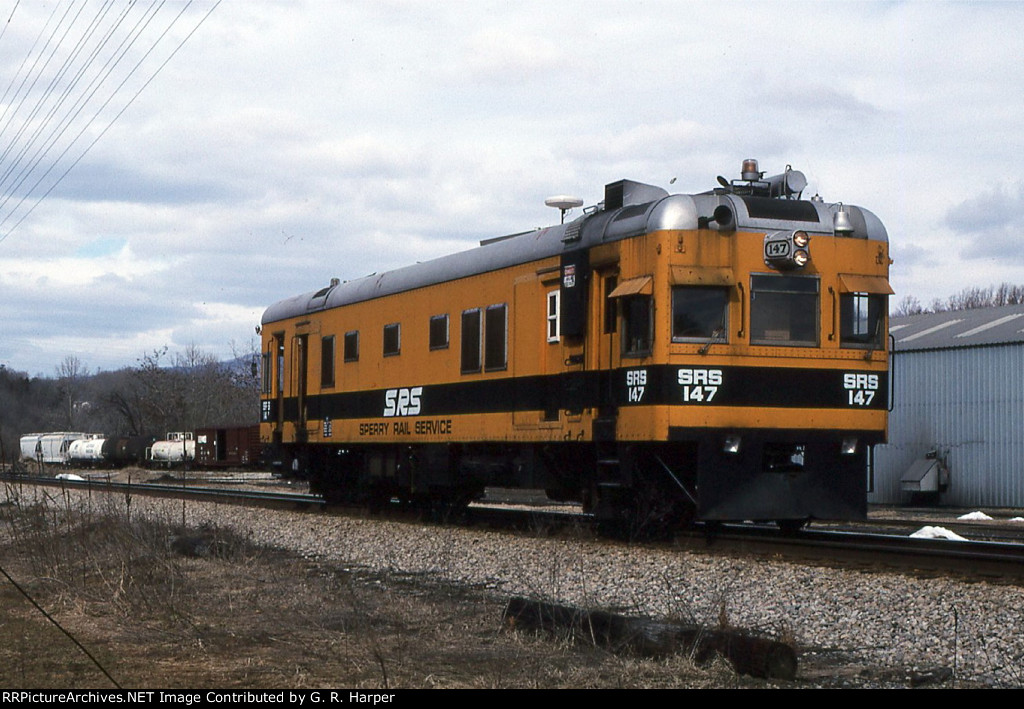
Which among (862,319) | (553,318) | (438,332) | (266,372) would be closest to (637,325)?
(553,318)

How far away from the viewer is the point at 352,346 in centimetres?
2142

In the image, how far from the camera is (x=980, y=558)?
464 inches

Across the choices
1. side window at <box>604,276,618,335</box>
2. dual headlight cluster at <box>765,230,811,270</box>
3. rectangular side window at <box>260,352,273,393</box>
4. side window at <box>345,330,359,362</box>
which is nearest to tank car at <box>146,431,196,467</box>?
rectangular side window at <box>260,352,273,393</box>

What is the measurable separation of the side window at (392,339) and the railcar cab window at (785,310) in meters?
7.32

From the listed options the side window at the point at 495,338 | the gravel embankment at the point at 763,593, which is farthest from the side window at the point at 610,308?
the gravel embankment at the point at 763,593

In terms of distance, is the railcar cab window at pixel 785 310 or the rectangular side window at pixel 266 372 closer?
the railcar cab window at pixel 785 310

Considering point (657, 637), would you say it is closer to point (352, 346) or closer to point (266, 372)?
point (352, 346)

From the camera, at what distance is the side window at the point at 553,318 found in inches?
607

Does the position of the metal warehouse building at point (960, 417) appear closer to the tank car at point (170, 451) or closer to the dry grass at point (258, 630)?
the dry grass at point (258, 630)

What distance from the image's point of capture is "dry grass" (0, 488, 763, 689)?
693cm

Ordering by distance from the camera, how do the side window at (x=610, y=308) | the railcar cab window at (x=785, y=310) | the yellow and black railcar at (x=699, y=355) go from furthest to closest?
the side window at (x=610, y=308) → the railcar cab window at (x=785, y=310) → the yellow and black railcar at (x=699, y=355)

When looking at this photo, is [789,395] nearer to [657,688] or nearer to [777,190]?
[777,190]

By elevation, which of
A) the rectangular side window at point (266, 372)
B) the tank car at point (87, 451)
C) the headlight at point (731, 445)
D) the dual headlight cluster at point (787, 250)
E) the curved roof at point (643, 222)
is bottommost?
the tank car at point (87, 451)

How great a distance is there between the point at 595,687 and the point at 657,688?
330mm
